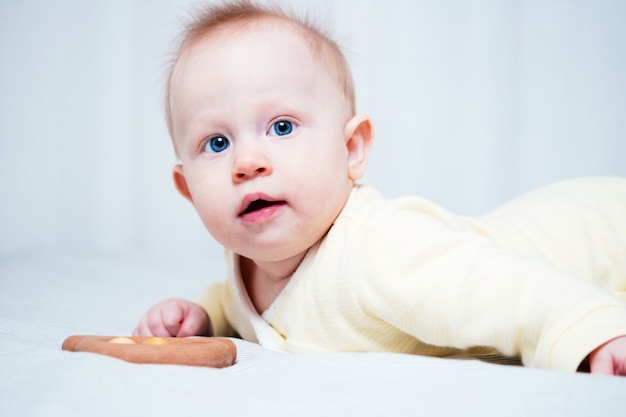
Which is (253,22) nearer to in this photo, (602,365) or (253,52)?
(253,52)

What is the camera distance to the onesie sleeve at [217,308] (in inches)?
51.0

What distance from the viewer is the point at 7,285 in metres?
1.53

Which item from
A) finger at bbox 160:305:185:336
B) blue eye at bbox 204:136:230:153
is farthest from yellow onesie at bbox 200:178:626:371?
blue eye at bbox 204:136:230:153

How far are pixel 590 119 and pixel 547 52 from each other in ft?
1.11

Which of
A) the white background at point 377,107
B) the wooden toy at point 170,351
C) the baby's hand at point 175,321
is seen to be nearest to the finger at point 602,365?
the wooden toy at point 170,351

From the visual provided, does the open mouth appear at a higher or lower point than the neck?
higher

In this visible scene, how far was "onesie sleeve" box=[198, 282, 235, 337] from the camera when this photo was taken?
1296 mm

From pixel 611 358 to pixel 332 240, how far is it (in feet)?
1.46

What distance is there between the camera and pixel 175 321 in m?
1.19

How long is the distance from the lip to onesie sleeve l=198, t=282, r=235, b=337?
387 millimetres

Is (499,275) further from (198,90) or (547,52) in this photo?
(547,52)

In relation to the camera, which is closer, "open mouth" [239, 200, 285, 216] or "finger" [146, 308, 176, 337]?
"open mouth" [239, 200, 285, 216]

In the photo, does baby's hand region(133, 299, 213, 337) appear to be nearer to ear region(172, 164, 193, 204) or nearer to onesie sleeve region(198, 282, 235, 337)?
onesie sleeve region(198, 282, 235, 337)

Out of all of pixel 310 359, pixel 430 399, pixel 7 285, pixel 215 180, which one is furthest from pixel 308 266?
pixel 7 285
